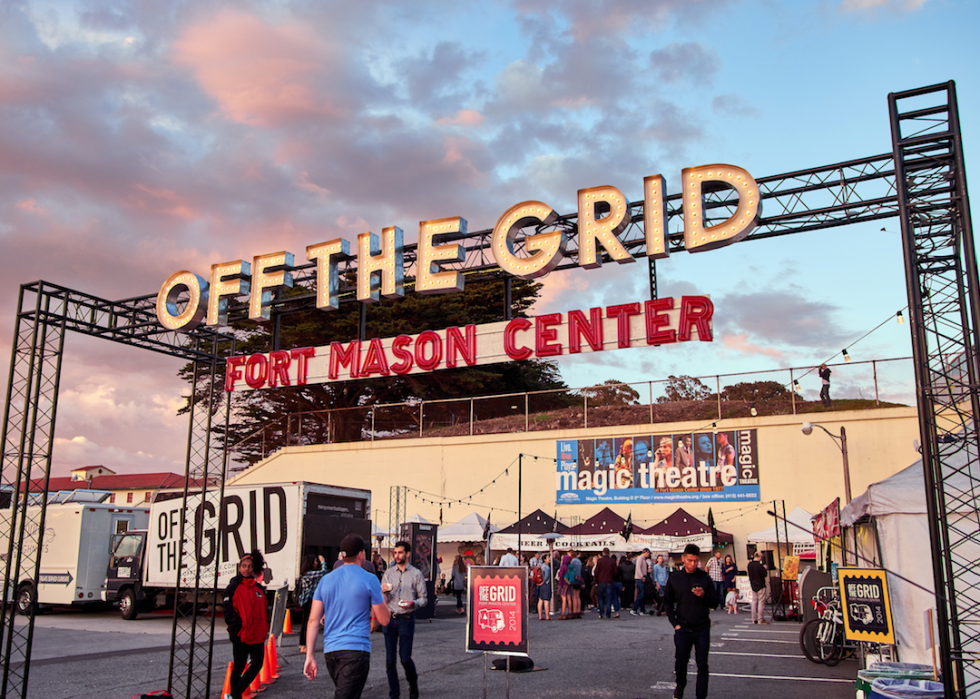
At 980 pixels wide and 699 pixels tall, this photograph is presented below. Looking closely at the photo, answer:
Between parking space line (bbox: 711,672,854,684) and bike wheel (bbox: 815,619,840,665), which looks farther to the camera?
bike wheel (bbox: 815,619,840,665)

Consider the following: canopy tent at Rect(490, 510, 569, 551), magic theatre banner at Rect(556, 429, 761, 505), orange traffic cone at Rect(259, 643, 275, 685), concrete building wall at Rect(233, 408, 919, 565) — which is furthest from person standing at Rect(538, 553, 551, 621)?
orange traffic cone at Rect(259, 643, 275, 685)

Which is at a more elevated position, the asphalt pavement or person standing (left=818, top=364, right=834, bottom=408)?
person standing (left=818, top=364, right=834, bottom=408)

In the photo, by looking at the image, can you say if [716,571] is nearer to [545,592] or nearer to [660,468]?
[545,592]

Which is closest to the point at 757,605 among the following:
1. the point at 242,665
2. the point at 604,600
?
the point at 604,600

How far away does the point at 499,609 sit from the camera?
8.65 meters

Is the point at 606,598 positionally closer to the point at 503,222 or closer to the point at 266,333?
the point at 503,222

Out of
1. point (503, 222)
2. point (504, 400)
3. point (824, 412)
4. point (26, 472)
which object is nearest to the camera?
point (26, 472)

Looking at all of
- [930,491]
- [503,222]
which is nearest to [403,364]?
[503,222]

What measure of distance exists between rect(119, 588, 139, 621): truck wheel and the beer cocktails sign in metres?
5.68

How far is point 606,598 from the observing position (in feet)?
67.5

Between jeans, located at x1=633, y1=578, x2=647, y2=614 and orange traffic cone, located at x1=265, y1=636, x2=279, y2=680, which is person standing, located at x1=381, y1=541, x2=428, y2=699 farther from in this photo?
jeans, located at x1=633, y1=578, x2=647, y2=614

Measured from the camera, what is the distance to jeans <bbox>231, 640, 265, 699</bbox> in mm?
8000

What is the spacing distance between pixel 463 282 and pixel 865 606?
478 inches

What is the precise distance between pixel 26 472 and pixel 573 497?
837 inches
